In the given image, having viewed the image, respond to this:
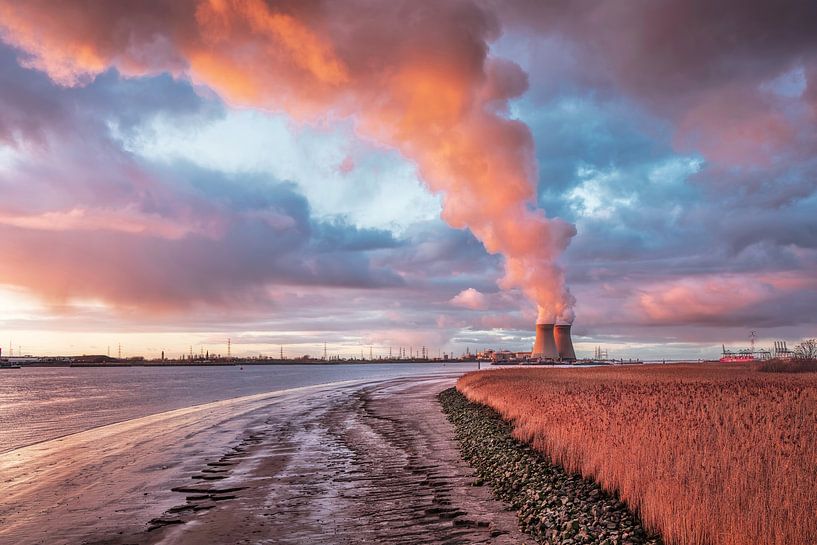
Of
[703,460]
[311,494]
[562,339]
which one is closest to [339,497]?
[311,494]

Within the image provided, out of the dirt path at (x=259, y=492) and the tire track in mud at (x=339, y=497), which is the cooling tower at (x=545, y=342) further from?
the tire track in mud at (x=339, y=497)

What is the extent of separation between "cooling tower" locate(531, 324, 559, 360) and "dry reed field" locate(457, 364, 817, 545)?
12579 centimetres

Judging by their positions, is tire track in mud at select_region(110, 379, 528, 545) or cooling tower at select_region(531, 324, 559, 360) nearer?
tire track in mud at select_region(110, 379, 528, 545)

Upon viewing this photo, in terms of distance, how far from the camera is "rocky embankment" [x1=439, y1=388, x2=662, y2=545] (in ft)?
35.1

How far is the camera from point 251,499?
16.0 metres

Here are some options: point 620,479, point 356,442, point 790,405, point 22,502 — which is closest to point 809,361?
point 790,405

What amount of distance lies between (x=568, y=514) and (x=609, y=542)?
2.10 meters

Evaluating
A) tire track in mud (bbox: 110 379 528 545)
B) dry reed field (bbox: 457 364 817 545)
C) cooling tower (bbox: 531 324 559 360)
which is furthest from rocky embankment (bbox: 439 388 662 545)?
cooling tower (bbox: 531 324 559 360)

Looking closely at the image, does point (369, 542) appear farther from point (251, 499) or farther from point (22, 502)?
point (22, 502)

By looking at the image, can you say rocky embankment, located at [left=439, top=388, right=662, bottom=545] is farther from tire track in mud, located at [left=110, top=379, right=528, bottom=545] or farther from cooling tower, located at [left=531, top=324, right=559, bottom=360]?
cooling tower, located at [left=531, top=324, right=559, bottom=360]

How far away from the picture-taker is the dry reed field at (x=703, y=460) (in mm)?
8844

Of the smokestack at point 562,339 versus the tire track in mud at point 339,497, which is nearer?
the tire track in mud at point 339,497

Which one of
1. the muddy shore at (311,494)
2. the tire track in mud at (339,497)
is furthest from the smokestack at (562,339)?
the tire track in mud at (339,497)

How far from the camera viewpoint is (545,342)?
148m
